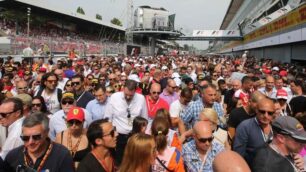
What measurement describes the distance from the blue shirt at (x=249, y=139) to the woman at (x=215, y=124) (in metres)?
0.37

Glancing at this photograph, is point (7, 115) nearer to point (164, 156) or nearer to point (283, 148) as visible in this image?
point (164, 156)

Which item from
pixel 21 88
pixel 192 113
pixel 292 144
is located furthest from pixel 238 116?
pixel 21 88

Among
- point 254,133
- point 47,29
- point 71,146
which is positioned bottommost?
point 71,146

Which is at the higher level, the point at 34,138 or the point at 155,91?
the point at 155,91

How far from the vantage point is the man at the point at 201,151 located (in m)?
3.34

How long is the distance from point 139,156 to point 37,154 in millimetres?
959

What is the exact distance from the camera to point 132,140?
2922 mm

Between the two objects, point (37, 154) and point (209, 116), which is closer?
point (37, 154)

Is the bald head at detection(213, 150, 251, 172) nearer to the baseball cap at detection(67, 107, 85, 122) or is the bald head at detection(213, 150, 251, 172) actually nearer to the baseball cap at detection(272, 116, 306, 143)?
the baseball cap at detection(272, 116, 306, 143)

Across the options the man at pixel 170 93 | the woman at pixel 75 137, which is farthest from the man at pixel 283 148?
the man at pixel 170 93

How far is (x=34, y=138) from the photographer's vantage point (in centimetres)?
296

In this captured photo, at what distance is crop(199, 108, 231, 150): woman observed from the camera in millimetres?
4041

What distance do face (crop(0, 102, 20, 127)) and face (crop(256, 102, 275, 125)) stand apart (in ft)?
9.52

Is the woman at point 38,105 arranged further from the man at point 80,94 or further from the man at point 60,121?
the man at point 80,94
